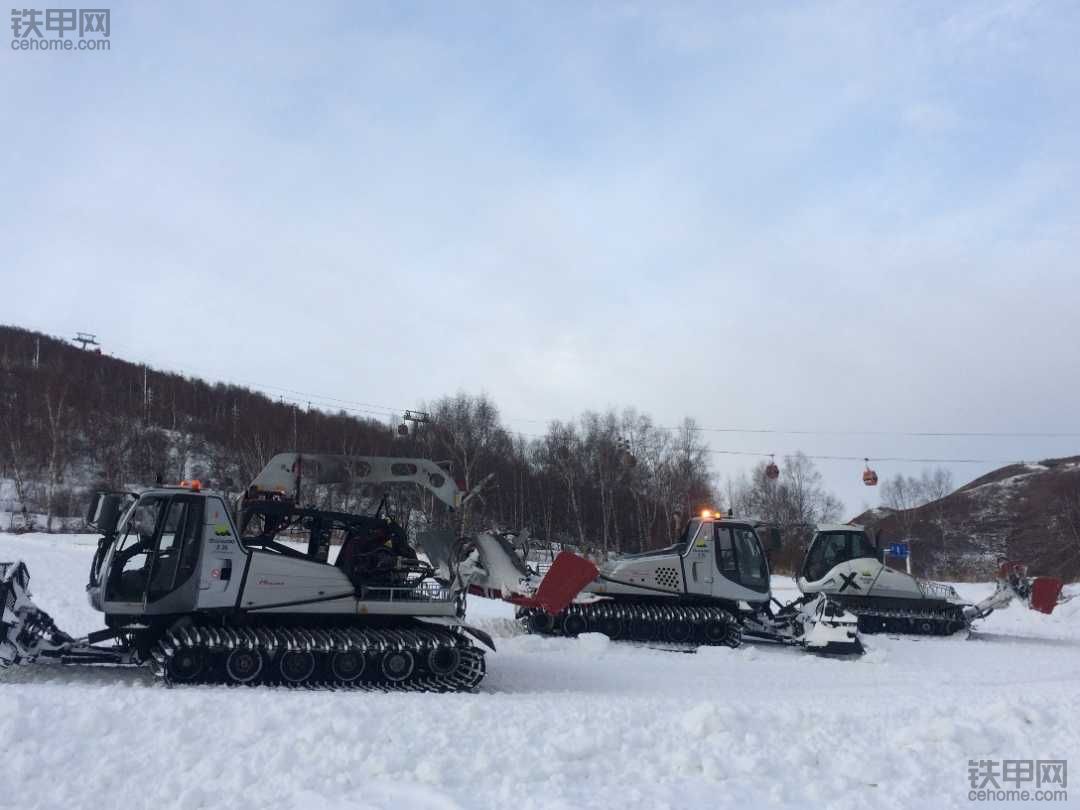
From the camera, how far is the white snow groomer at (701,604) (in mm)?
15086

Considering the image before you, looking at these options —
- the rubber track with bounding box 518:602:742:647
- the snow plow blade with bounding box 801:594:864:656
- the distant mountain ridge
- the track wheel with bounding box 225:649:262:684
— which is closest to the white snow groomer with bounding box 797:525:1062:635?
the snow plow blade with bounding box 801:594:864:656

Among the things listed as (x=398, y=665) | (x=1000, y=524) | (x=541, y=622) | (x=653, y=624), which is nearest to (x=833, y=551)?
(x=653, y=624)

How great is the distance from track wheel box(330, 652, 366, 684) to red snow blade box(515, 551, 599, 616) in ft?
12.4

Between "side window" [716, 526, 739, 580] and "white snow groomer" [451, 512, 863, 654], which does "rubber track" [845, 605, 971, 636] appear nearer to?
"white snow groomer" [451, 512, 863, 654]

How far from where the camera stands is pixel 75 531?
4188 cm

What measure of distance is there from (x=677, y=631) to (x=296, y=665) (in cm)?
782

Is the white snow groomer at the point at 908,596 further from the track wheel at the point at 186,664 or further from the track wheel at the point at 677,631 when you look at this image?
the track wheel at the point at 186,664

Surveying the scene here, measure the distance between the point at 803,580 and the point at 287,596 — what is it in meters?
13.9

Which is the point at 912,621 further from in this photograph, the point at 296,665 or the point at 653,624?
the point at 296,665

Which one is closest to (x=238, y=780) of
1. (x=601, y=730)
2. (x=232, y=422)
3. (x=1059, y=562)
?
(x=601, y=730)

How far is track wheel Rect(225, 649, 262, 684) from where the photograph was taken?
30.1 feet

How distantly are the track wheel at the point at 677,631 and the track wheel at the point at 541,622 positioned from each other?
210 cm

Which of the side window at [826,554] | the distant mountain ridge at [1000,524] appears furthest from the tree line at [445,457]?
the side window at [826,554]

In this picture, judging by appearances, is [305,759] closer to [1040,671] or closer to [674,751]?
[674,751]
